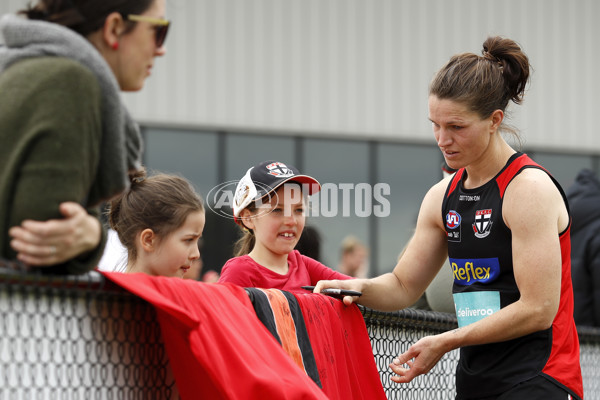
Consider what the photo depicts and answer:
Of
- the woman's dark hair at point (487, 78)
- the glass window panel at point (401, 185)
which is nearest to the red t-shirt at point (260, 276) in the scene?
the woman's dark hair at point (487, 78)

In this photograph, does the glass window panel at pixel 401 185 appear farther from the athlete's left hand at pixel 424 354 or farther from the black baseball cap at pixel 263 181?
the athlete's left hand at pixel 424 354

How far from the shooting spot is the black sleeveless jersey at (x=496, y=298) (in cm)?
309

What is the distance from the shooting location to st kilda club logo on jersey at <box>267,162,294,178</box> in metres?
4.17

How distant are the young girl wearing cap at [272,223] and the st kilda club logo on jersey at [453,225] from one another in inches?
36.9

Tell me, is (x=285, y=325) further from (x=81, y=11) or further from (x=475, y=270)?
(x=81, y=11)

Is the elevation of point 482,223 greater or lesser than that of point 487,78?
lesser

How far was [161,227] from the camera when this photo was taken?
3.64m

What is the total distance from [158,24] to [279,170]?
79.5 inches

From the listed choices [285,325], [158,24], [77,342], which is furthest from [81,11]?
[285,325]

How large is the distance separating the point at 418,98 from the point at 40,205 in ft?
41.3

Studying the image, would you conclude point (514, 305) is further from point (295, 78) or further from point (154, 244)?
point (295, 78)

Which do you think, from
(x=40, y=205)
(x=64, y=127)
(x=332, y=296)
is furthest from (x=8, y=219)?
(x=332, y=296)

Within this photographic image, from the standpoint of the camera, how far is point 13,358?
184cm

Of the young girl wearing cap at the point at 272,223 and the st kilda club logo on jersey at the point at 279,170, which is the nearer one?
the young girl wearing cap at the point at 272,223
